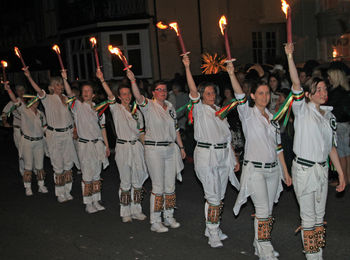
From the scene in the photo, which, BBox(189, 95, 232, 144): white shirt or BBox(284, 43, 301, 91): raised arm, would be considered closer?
BBox(284, 43, 301, 91): raised arm

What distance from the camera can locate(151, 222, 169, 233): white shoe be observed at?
6.96 metres

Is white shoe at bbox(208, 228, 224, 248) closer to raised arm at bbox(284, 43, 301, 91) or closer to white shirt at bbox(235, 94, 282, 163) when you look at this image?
white shirt at bbox(235, 94, 282, 163)

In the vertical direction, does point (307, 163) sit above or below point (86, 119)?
below

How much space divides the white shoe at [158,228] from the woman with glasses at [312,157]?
230 centimetres

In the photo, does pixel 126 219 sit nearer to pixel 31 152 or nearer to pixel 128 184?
pixel 128 184

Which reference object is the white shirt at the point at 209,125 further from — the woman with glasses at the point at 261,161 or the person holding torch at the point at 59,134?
the person holding torch at the point at 59,134

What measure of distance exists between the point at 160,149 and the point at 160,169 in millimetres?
289

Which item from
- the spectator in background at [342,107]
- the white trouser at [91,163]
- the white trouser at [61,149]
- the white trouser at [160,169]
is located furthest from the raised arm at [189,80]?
the white trouser at [61,149]

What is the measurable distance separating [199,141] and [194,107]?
46 centimetres

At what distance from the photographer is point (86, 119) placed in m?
8.01

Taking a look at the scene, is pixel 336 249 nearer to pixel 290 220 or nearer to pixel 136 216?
pixel 290 220

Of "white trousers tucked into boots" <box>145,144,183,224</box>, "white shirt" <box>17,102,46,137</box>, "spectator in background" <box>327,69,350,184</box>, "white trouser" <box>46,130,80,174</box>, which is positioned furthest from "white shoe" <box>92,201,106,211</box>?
"spectator in background" <box>327,69,350,184</box>

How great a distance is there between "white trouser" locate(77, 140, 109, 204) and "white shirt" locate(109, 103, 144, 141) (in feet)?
2.80

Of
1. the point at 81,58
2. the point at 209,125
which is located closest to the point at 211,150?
the point at 209,125
